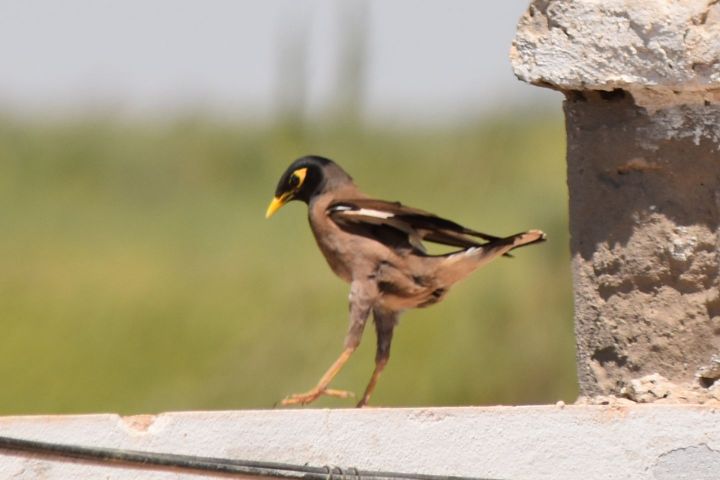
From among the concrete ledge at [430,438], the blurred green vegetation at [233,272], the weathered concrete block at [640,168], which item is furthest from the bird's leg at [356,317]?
the blurred green vegetation at [233,272]

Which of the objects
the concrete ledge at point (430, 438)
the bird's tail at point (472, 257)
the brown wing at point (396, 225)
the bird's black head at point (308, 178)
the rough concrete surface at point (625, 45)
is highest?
the rough concrete surface at point (625, 45)

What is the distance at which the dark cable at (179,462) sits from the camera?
18.5ft

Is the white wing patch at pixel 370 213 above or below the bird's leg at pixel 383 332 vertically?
above

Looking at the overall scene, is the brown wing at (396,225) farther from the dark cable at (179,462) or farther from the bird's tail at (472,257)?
the dark cable at (179,462)

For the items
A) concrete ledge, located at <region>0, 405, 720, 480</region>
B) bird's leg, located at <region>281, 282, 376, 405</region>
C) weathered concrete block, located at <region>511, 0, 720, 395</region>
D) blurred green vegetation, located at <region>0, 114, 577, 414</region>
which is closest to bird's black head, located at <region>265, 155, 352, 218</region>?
bird's leg, located at <region>281, 282, 376, 405</region>

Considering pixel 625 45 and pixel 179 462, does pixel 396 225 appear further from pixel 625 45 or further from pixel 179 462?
pixel 179 462

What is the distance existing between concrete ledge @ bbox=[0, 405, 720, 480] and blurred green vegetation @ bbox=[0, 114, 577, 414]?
353 inches

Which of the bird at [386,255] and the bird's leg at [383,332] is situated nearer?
the bird at [386,255]

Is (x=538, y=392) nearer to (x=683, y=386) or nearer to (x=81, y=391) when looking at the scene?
(x=81, y=391)

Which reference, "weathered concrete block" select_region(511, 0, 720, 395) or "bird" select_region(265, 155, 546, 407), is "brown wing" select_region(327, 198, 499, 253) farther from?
"weathered concrete block" select_region(511, 0, 720, 395)

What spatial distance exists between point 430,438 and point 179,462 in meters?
0.84

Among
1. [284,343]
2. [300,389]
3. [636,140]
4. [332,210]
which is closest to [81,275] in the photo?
[284,343]

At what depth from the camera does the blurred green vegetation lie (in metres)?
16.5

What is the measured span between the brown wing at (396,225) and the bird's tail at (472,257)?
35 mm
